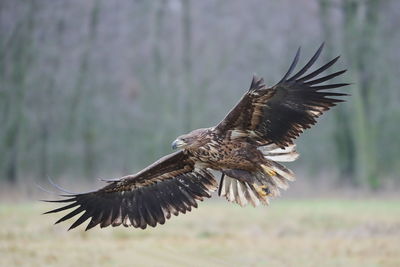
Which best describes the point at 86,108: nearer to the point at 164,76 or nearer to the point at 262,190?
the point at 164,76

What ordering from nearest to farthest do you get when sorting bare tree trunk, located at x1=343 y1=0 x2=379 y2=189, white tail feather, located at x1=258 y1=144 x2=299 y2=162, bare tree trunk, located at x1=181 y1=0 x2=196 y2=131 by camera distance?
1. white tail feather, located at x1=258 y1=144 x2=299 y2=162
2. bare tree trunk, located at x1=343 y1=0 x2=379 y2=189
3. bare tree trunk, located at x1=181 y1=0 x2=196 y2=131

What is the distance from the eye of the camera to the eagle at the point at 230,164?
8336mm

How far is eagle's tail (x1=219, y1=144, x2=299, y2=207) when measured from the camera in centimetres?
889

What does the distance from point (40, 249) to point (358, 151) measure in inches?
614

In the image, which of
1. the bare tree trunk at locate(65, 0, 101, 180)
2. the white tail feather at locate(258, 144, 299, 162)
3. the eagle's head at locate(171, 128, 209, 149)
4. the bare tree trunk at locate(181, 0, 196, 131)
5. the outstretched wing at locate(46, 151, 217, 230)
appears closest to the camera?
the eagle's head at locate(171, 128, 209, 149)

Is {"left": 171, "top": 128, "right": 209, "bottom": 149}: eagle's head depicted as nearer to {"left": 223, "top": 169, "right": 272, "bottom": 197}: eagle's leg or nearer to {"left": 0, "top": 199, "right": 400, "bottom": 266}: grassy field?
{"left": 223, "top": 169, "right": 272, "bottom": 197}: eagle's leg

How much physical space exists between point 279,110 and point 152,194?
1.99 meters

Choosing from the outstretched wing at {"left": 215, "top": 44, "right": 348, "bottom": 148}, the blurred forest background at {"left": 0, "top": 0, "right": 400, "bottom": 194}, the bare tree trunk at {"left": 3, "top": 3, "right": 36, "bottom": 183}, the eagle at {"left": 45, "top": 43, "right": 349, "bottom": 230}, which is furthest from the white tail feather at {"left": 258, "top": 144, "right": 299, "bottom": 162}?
the bare tree trunk at {"left": 3, "top": 3, "right": 36, "bottom": 183}

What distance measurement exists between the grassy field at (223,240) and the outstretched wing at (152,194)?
0.76 meters

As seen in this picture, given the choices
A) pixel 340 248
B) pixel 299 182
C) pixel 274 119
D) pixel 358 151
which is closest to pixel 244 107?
pixel 274 119

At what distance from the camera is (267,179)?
9070mm

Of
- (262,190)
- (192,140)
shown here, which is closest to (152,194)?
(192,140)

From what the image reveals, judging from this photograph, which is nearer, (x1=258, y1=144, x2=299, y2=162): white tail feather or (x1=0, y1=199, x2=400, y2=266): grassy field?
(x1=258, y1=144, x2=299, y2=162): white tail feather

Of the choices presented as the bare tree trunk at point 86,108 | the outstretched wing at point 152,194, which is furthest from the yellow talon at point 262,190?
the bare tree trunk at point 86,108
